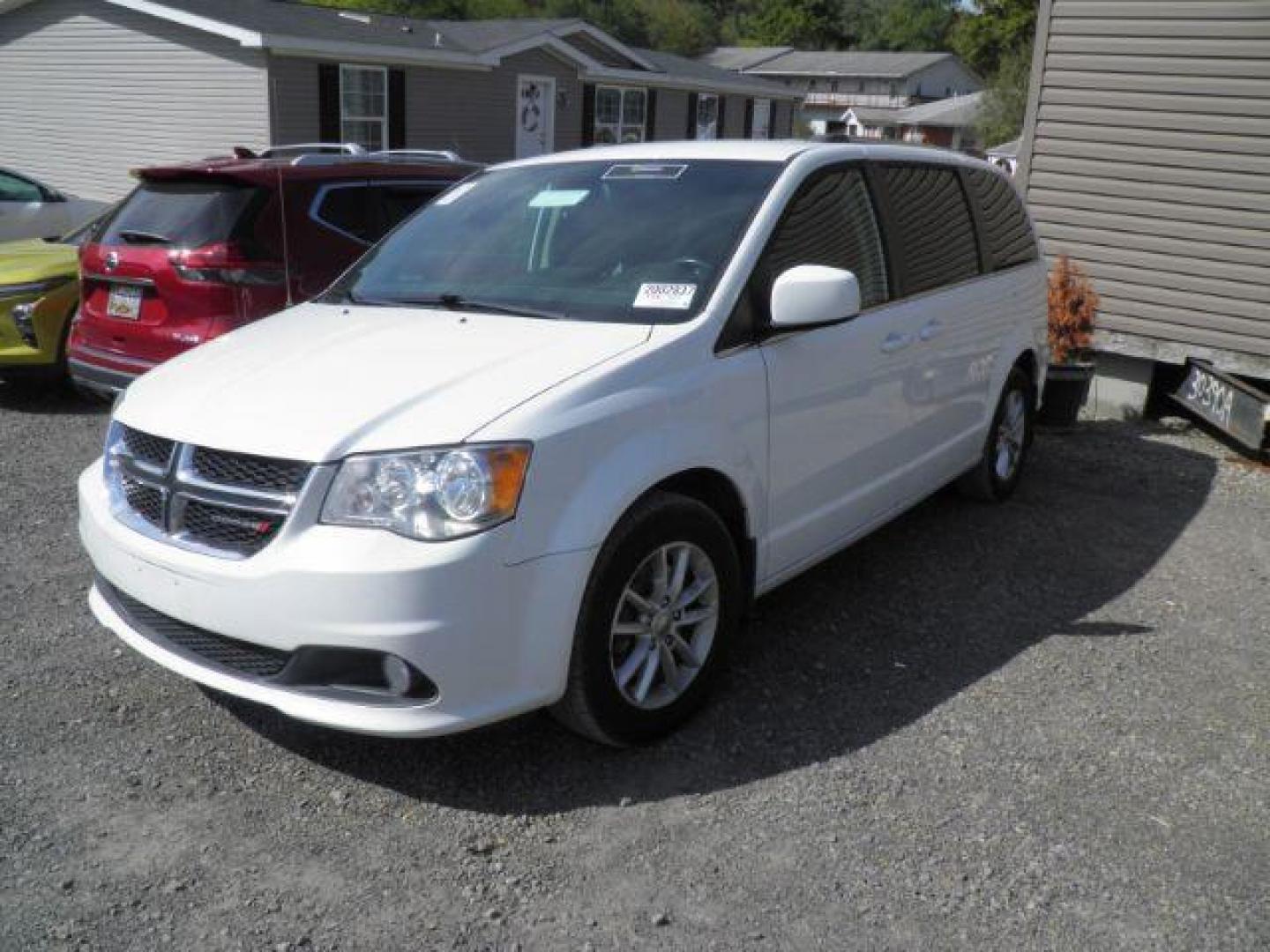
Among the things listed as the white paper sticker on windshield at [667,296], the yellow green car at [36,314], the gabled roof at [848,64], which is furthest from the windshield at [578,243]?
the gabled roof at [848,64]

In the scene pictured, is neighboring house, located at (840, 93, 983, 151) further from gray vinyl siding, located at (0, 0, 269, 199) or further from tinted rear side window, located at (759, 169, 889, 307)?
tinted rear side window, located at (759, 169, 889, 307)

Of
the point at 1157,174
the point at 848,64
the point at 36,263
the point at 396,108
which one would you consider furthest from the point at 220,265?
the point at 848,64

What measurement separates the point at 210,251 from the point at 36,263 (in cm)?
234

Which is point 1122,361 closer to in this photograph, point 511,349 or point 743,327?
point 743,327

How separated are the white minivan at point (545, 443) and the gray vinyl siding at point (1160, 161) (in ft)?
13.5

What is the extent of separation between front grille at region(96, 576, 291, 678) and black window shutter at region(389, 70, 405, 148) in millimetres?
16276

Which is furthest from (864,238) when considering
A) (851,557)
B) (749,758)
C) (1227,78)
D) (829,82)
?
(829,82)

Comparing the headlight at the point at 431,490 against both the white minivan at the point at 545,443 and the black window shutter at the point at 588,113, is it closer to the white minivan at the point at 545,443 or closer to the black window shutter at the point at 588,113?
the white minivan at the point at 545,443

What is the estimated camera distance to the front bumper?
297cm

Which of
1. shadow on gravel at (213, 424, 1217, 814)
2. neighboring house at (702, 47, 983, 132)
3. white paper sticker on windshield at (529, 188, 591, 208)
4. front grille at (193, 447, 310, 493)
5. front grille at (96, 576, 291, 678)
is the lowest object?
shadow on gravel at (213, 424, 1217, 814)

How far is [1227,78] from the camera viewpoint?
315 inches

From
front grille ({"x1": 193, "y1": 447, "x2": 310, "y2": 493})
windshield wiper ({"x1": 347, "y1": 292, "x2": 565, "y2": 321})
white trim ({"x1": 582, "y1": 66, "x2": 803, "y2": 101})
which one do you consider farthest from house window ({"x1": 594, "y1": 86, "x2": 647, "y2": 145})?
front grille ({"x1": 193, "y1": 447, "x2": 310, "y2": 493})

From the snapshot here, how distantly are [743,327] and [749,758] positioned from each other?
4.44 feet

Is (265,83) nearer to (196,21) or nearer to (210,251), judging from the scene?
(196,21)
